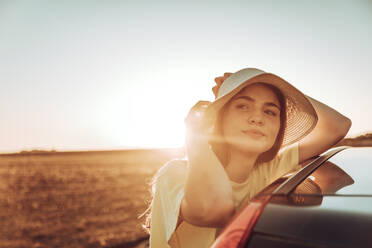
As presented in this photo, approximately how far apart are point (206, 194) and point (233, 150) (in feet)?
2.64

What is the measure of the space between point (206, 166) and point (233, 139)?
678 mm

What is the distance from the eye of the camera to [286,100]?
7.37 feet

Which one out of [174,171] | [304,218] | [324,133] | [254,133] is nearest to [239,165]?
[254,133]

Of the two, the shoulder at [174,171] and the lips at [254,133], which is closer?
the shoulder at [174,171]

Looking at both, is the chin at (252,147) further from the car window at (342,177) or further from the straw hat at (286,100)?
the car window at (342,177)

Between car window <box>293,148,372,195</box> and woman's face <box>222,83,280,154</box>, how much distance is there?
43cm

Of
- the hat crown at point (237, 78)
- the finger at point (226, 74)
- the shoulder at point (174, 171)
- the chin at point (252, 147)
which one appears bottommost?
the shoulder at point (174, 171)

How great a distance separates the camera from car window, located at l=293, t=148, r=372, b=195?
1.15 meters

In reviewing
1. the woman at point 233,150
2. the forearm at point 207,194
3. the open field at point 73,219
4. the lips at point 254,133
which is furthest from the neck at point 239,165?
the open field at point 73,219

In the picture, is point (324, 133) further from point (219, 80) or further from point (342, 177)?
point (342, 177)

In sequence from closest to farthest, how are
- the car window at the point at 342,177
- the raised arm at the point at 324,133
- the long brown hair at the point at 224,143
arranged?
the car window at the point at 342,177
the long brown hair at the point at 224,143
the raised arm at the point at 324,133

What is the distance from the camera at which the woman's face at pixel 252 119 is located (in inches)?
76.0

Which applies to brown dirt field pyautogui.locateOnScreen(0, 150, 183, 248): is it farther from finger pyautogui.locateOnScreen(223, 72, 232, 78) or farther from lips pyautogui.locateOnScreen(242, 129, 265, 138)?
lips pyautogui.locateOnScreen(242, 129, 265, 138)

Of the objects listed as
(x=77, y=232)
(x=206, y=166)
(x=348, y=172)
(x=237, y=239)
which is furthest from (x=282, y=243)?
(x=77, y=232)
